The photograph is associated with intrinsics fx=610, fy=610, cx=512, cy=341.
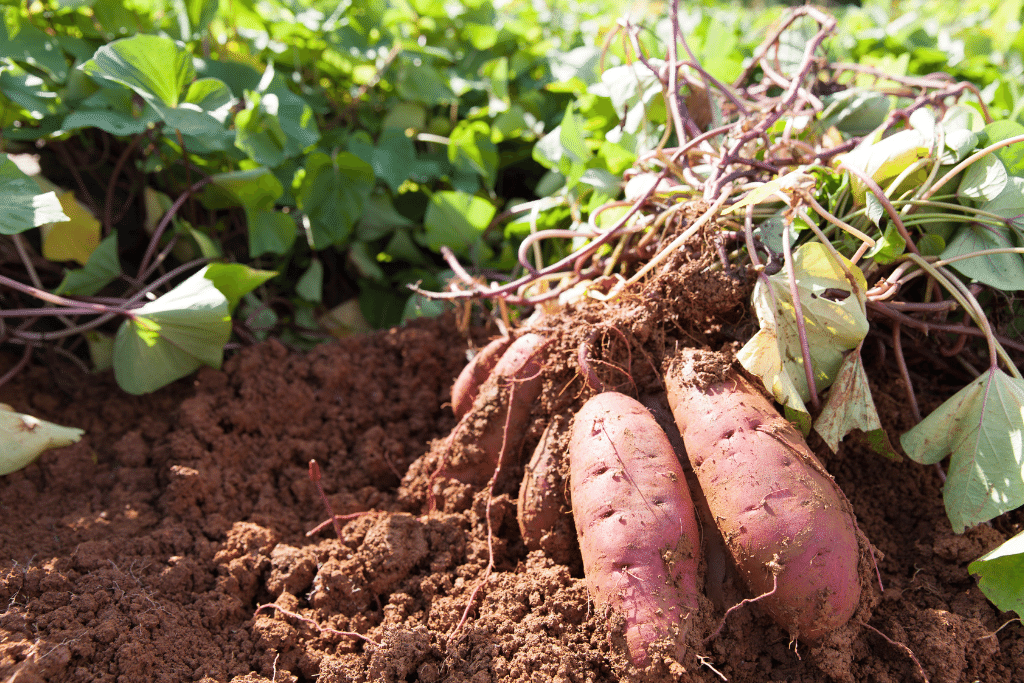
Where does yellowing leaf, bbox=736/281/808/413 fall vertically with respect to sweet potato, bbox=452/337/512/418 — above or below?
above

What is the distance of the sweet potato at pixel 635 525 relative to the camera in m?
1.18

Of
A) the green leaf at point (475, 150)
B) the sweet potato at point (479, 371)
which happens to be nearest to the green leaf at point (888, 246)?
the sweet potato at point (479, 371)

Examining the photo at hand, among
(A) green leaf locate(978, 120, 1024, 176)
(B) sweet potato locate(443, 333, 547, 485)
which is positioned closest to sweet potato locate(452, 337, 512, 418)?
(B) sweet potato locate(443, 333, 547, 485)

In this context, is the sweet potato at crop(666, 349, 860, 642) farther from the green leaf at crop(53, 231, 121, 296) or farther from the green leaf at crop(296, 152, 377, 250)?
the green leaf at crop(53, 231, 121, 296)

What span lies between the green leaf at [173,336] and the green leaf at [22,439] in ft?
0.71

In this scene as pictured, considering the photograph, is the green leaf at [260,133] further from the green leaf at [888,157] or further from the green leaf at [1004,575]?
the green leaf at [1004,575]

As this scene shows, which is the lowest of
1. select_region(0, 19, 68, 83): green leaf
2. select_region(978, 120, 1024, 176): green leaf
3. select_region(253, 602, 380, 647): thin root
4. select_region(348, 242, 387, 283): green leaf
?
select_region(253, 602, 380, 647): thin root

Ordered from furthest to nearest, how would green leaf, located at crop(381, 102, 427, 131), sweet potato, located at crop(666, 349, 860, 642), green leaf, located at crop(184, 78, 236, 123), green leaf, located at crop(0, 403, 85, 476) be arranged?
green leaf, located at crop(381, 102, 427, 131), green leaf, located at crop(184, 78, 236, 123), green leaf, located at crop(0, 403, 85, 476), sweet potato, located at crop(666, 349, 860, 642)

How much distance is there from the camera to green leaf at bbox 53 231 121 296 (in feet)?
6.23

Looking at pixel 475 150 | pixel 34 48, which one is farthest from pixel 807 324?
pixel 34 48

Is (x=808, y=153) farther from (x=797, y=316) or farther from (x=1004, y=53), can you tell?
(x=1004, y=53)

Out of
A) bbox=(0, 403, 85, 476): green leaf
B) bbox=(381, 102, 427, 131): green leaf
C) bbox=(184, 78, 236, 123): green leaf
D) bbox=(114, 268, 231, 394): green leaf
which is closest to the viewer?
bbox=(0, 403, 85, 476): green leaf

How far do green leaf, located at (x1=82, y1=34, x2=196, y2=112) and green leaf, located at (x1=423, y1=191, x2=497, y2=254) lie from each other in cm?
Result: 86

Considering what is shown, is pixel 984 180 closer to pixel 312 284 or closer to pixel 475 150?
pixel 475 150
